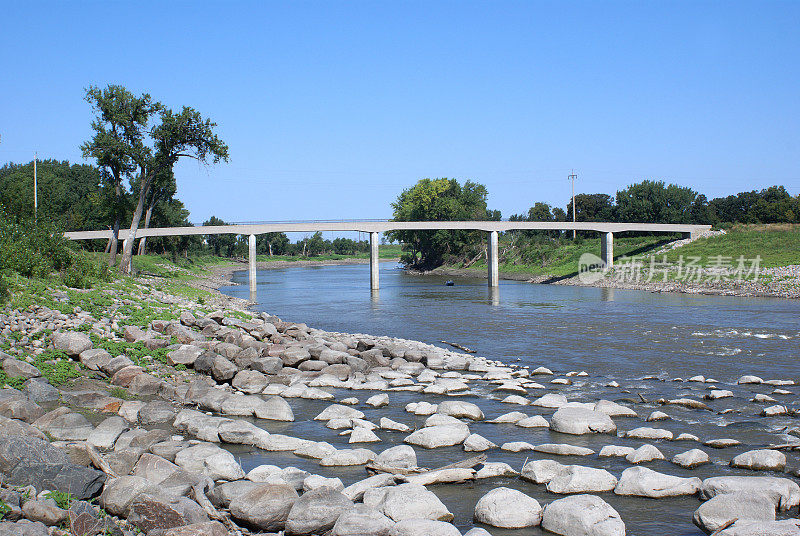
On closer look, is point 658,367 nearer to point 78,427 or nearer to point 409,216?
point 78,427

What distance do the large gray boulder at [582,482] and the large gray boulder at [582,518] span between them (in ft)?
3.43

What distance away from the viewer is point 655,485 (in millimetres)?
10609

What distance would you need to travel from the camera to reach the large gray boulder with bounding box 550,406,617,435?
1422cm

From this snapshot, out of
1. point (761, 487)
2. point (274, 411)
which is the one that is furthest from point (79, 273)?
point (761, 487)

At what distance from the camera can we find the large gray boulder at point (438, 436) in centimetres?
1337

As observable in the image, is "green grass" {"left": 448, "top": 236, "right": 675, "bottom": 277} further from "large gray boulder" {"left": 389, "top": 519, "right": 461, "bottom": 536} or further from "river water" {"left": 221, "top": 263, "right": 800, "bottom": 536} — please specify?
"large gray boulder" {"left": 389, "top": 519, "right": 461, "bottom": 536}

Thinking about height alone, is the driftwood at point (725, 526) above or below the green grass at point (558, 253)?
below

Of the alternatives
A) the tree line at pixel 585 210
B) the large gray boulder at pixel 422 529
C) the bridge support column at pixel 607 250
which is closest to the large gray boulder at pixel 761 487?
the large gray boulder at pixel 422 529

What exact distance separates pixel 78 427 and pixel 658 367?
766 inches

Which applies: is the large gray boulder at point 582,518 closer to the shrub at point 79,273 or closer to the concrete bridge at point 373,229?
the shrub at point 79,273

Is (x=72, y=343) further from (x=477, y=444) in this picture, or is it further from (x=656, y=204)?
(x=656, y=204)

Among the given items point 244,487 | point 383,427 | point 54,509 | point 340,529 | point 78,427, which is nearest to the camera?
point 54,509

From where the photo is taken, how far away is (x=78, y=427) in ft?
41.8

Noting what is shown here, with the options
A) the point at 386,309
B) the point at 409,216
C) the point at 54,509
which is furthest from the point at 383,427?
the point at 409,216
